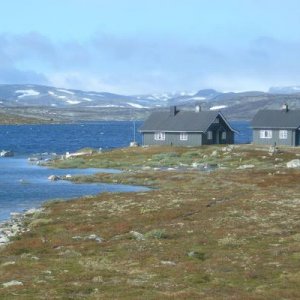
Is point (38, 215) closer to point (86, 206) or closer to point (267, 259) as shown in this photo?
point (86, 206)

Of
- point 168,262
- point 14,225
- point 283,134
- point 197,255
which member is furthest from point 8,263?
point 283,134

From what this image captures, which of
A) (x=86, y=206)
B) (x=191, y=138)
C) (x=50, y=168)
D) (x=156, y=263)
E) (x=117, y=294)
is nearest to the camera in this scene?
(x=117, y=294)

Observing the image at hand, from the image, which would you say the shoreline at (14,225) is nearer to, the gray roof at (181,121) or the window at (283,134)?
the gray roof at (181,121)

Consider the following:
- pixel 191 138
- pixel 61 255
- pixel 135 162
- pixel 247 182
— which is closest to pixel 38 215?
pixel 61 255

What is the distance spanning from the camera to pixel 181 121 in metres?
118

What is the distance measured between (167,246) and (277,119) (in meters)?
86.3

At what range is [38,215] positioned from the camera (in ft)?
156

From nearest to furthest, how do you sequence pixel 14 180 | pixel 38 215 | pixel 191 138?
1. pixel 38 215
2. pixel 14 180
3. pixel 191 138

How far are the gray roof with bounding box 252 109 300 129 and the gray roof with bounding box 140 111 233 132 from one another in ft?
22.4

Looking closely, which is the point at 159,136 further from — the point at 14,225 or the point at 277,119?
the point at 14,225

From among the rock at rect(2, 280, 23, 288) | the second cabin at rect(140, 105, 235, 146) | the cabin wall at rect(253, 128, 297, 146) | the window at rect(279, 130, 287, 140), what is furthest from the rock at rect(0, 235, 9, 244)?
the window at rect(279, 130, 287, 140)

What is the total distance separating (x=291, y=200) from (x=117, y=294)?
2828cm

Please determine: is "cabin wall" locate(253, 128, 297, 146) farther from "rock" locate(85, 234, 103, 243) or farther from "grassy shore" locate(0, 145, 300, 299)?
"rock" locate(85, 234, 103, 243)

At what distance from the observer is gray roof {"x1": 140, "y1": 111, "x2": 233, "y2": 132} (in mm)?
114881
